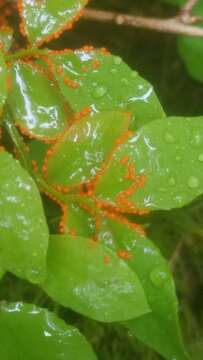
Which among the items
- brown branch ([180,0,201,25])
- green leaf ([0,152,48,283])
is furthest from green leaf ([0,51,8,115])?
brown branch ([180,0,201,25])

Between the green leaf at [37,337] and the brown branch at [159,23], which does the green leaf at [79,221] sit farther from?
the brown branch at [159,23]

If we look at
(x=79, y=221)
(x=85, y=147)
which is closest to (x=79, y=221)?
(x=79, y=221)

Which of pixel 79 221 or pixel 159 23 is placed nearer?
pixel 79 221

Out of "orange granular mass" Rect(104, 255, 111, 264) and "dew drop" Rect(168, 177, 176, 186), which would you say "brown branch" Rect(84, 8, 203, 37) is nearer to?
"dew drop" Rect(168, 177, 176, 186)

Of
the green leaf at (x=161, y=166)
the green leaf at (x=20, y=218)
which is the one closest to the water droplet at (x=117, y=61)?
the green leaf at (x=161, y=166)

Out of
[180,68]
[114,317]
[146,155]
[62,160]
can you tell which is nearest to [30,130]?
[62,160]

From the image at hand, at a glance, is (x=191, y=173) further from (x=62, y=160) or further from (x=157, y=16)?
(x=157, y=16)

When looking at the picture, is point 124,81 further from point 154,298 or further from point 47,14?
point 154,298
